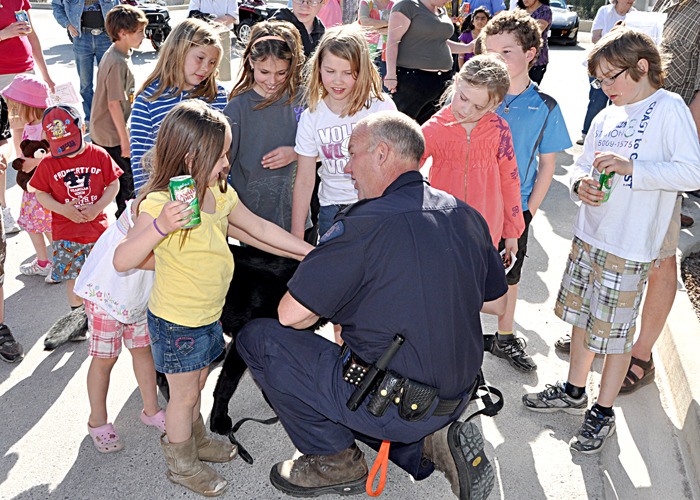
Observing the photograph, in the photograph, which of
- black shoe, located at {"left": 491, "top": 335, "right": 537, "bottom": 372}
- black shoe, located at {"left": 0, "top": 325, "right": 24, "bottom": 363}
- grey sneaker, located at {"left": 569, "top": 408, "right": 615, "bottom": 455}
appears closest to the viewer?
grey sneaker, located at {"left": 569, "top": 408, "right": 615, "bottom": 455}

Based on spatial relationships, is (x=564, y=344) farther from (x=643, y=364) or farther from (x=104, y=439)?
(x=104, y=439)

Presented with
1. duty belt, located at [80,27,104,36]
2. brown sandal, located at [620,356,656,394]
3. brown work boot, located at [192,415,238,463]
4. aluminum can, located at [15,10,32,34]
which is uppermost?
aluminum can, located at [15,10,32,34]

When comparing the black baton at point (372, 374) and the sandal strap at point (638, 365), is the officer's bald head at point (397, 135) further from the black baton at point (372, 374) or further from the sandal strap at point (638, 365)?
the sandal strap at point (638, 365)

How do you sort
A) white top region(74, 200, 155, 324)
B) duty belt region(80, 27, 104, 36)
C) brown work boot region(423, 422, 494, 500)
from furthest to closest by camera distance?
duty belt region(80, 27, 104, 36) → white top region(74, 200, 155, 324) → brown work boot region(423, 422, 494, 500)

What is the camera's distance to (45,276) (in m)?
4.66

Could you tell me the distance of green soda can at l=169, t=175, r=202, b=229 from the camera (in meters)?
2.24

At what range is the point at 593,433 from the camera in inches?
123

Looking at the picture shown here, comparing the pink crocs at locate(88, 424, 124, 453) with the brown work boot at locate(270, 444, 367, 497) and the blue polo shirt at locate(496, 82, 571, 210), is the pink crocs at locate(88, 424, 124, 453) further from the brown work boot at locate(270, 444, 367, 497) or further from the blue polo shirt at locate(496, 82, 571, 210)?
the blue polo shirt at locate(496, 82, 571, 210)

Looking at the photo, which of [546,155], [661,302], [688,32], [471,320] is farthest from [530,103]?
[688,32]

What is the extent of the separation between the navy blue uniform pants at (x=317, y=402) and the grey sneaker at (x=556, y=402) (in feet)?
2.80

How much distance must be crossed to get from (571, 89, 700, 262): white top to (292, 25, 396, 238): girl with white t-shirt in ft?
3.94

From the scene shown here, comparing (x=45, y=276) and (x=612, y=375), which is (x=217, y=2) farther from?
(x=612, y=375)

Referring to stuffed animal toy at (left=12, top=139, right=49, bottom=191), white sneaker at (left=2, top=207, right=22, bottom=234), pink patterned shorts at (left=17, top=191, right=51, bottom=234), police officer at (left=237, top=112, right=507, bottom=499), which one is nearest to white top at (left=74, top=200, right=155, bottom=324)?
police officer at (left=237, top=112, right=507, bottom=499)

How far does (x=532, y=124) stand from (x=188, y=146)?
6.19 ft
